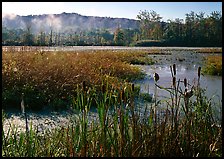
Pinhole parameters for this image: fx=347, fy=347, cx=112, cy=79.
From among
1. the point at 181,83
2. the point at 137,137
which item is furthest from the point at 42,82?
the point at 137,137

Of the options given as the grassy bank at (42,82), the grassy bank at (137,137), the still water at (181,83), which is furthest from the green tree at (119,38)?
the grassy bank at (137,137)

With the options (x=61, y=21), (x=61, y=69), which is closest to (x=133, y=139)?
(x=61, y=69)

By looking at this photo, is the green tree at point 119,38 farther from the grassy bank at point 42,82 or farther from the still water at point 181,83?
the grassy bank at point 42,82

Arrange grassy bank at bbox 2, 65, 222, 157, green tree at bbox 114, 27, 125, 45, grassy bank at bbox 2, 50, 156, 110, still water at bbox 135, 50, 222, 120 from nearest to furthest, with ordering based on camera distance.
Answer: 1. grassy bank at bbox 2, 65, 222, 157
2. still water at bbox 135, 50, 222, 120
3. grassy bank at bbox 2, 50, 156, 110
4. green tree at bbox 114, 27, 125, 45

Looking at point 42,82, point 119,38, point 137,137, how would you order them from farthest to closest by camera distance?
point 119,38, point 42,82, point 137,137

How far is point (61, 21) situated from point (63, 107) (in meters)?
70.6

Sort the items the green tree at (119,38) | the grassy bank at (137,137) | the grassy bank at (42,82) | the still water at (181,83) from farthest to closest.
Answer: the green tree at (119,38)
the grassy bank at (42,82)
the still water at (181,83)
the grassy bank at (137,137)

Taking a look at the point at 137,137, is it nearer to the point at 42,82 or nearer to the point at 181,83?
the point at 42,82

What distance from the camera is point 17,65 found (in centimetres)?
552

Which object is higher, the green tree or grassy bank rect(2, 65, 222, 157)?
the green tree

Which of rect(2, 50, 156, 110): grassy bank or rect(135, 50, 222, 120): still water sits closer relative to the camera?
rect(135, 50, 222, 120): still water

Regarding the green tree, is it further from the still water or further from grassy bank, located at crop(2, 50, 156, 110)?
grassy bank, located at crop(2, 50, 156, 110)

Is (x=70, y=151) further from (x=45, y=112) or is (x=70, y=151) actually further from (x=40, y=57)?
(x=40, y=57)

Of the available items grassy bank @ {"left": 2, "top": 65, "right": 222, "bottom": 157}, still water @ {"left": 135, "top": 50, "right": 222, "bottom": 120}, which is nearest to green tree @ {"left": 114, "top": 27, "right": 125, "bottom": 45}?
still water @ {"left": 135, "top": 50, "right": 222, "bottom": 120}
